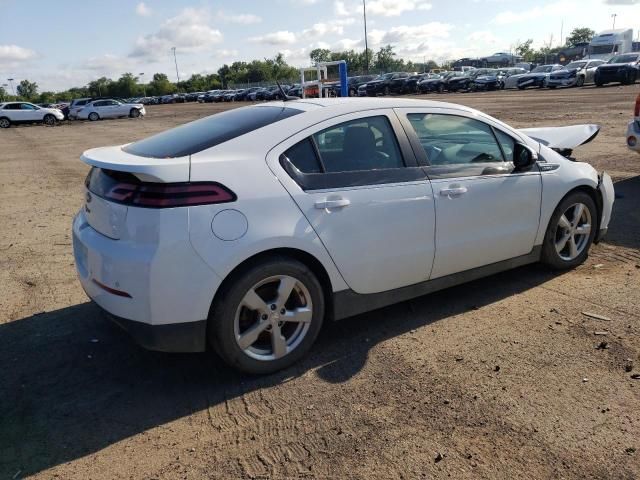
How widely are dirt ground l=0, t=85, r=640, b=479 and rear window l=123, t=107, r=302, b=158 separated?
1.37m

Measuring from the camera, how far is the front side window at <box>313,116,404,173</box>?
361 centimetres

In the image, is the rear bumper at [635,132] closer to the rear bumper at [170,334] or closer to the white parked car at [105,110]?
the rear bumper at [170,334]

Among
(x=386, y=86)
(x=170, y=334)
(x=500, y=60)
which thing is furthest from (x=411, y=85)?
(x=170, y=334)

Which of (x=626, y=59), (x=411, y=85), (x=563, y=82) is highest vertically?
(x=626, y=59)

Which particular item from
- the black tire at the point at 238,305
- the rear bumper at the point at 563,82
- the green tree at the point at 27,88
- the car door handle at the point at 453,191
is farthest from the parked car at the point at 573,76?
the green tree at the point at 27,88

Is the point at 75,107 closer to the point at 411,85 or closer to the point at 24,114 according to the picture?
the point at 24,114

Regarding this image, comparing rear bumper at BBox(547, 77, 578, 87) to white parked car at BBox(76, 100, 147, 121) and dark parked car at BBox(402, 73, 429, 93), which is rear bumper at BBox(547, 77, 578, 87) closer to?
dark parked car at BBox(402, 73, 429, 93)

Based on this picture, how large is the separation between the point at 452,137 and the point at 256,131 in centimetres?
159

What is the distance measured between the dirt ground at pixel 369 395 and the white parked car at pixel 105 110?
40.0 metres

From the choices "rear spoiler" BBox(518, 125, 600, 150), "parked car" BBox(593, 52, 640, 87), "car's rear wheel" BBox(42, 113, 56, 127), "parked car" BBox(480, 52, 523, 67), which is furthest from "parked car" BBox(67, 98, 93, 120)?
"parked car" BBox(480, 52, 523, 67)

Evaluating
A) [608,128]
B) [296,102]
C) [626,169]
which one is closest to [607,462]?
[296,102]

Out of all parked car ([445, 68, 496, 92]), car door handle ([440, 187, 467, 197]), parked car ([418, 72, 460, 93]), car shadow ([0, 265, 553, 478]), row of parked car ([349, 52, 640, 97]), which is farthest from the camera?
parked car ([418, 72, 460, 93])

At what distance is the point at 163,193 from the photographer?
3039mm

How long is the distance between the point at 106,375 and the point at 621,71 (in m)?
36.7
